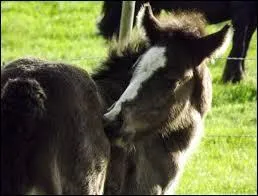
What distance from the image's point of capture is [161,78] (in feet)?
17.0

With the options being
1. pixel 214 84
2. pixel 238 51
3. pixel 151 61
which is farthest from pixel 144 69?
pixel 238 51

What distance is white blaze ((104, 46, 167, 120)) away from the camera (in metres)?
5.08

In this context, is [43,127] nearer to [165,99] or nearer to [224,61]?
[165,99]

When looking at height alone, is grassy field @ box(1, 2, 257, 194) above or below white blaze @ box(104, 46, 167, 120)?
below

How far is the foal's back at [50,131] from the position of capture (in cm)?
418

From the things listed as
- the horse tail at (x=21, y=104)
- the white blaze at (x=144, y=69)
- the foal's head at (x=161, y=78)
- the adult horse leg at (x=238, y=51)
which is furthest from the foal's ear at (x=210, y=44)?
the adult horse leg at (x=238, y=51)

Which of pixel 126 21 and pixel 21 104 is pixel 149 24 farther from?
pixel 126 21

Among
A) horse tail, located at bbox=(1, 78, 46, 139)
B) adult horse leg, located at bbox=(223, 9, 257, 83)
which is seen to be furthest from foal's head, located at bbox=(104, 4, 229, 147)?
adult horse leg, located at bbox=(223, 9, 257, 83)

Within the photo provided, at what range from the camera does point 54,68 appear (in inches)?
187

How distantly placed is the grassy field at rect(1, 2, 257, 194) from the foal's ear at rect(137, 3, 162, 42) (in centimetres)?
66

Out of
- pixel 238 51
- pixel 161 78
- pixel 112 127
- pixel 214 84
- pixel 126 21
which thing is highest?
pixel 161 78

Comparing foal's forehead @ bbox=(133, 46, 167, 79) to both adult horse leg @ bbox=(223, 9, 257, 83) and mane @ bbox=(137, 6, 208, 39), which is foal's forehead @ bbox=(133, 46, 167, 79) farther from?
adult horse leg @ bbox=(223, 9, 257, 83)

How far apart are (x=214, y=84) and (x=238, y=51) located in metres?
1.03

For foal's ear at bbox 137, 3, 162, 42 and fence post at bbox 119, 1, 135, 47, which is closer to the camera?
foal's ear at bbox 137, 3, 162, 42
